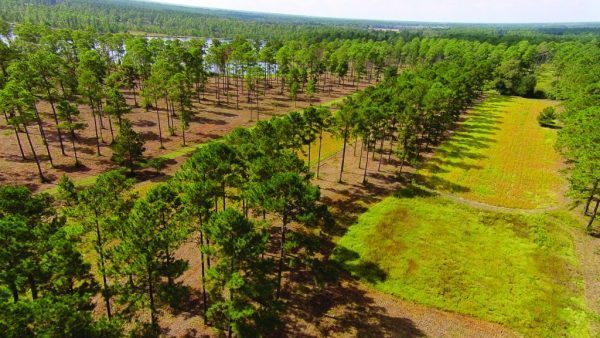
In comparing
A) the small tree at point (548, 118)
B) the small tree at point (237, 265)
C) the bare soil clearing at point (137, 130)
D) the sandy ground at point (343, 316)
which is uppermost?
the small tree at point (237, 265)

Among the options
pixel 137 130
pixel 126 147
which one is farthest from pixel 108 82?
pixel 126 147

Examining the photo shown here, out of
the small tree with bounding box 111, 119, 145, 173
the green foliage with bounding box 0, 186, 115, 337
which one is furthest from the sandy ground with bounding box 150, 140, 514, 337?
the small tree with bounding box 111, 119, 145, 173

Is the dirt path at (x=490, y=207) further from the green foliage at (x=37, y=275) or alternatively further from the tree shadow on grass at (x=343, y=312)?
the green foliage at (x=37, y=275)

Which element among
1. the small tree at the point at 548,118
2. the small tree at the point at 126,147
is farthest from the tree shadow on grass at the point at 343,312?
the small tree at the point at 548,118

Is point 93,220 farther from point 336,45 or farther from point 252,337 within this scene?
point 336,45

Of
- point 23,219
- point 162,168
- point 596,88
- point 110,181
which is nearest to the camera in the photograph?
point 23,219

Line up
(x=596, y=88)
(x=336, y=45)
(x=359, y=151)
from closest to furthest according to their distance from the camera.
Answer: (x=359, y=151) → (x=596, y=88) → (x=336, y=45)

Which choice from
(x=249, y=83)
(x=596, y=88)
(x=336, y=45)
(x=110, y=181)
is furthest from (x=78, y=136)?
(x=336, y=45)
